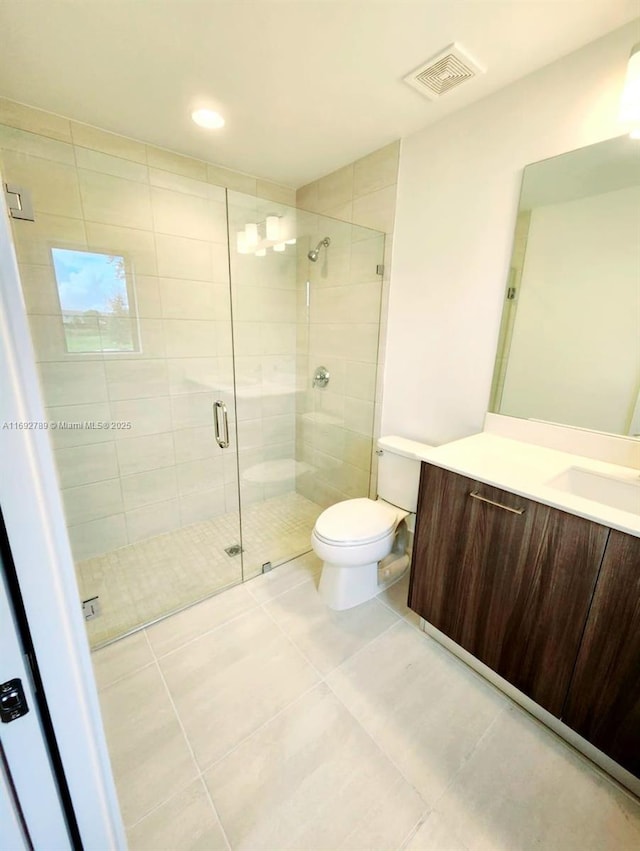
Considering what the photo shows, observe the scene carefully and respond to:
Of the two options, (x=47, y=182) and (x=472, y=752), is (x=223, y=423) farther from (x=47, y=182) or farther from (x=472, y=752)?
(x=472, y=752)

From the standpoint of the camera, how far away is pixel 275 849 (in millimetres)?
952

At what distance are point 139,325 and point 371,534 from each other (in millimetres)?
1757

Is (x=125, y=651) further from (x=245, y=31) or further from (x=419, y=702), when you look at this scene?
(x=245, y=31)

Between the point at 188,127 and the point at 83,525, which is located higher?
the point at 188,127

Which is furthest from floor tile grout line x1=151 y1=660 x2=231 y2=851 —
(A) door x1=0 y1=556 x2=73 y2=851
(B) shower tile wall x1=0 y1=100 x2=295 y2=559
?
(B) shower tile wall x1=0 y1=100 x2=295 y2=559

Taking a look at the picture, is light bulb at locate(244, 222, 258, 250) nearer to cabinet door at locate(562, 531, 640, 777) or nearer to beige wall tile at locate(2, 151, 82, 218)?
beige wall tile at locate(2, 151, 82, 218)

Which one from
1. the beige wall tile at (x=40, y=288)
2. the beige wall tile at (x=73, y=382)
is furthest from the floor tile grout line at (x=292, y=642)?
the beige wall tile at (x=40, y=288)

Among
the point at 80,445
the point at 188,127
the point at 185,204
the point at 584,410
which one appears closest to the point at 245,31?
the point at 188,127

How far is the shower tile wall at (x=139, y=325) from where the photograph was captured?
1698 millimetres

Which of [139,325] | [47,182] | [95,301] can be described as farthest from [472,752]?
[47,182]

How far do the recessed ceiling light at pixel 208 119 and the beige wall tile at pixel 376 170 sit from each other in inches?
31.6

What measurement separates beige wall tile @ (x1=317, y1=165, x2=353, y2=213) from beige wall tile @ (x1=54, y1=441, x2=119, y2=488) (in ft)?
6.75

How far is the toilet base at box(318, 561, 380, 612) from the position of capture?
1.76 m

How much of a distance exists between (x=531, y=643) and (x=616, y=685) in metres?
0.22
